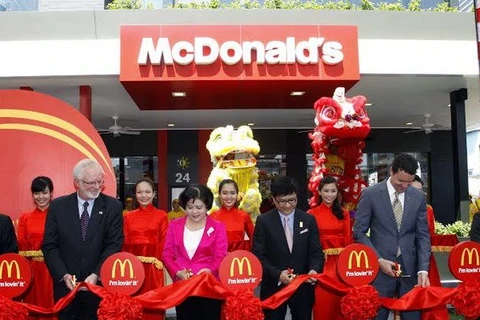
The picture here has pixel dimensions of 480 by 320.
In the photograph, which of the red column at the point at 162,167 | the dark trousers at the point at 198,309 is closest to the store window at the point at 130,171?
the red column at the point at 162,167

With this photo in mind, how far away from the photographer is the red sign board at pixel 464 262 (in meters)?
3.41

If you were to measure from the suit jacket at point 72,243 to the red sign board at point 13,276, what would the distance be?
158mm

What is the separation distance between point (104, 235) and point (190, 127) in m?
8.55

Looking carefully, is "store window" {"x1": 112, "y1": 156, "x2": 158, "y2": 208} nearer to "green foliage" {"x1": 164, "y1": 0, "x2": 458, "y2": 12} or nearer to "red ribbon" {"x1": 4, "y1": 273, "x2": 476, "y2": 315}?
"green foliage" {"x1": 164, "y1": 0, "x2": 458, "y2": 12}

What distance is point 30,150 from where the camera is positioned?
221 inches

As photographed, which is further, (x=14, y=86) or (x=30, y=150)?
(x=14, y=86)

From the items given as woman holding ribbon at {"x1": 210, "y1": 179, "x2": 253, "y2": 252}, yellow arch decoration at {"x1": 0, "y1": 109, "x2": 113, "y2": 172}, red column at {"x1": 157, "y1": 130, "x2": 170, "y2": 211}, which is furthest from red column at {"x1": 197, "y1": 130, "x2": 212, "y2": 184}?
woman holding ribbon at {"x1": 210, "y1": 179, "x2": 253, "y2": 252}

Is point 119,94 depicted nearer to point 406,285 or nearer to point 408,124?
point 406,285

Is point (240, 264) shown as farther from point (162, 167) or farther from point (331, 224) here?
point (162, 167)

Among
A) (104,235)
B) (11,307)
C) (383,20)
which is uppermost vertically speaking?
(383,20)

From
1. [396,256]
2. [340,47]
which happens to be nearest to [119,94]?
[340,47]

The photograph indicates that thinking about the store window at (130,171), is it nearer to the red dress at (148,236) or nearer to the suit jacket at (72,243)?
the red dress at (148,236)

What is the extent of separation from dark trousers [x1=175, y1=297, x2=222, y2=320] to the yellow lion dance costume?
2414mm

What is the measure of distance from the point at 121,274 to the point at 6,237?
3.14ft
